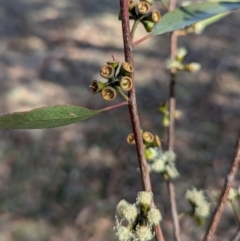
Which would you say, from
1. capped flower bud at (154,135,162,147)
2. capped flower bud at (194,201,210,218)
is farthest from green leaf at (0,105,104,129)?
capped flower bud at (194,201,210,218)

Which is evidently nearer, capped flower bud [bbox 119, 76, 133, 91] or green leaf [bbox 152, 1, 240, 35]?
capped flower bud [bbox 119, 76, 133, 91]

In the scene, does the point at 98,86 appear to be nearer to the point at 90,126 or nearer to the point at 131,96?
the point at 131,96

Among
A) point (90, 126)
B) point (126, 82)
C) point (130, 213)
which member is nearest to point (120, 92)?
point (126, 82)

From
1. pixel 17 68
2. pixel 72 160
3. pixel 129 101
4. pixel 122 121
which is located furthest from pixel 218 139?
pixel 129 101

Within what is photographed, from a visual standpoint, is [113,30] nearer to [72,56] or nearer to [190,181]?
[72,56]

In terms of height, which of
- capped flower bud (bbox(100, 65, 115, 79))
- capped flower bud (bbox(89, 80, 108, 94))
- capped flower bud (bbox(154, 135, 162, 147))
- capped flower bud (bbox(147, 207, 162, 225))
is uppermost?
capped flower bud (bbox(100, 65, 115, 79))

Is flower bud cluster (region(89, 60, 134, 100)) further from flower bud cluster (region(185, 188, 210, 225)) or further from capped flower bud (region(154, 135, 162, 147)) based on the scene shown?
flower bud cluster (region(185, 188, 210, 225))
